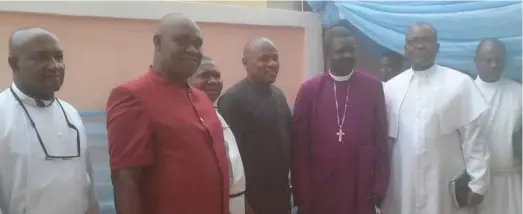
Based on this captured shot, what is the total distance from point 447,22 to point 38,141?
2.84 m

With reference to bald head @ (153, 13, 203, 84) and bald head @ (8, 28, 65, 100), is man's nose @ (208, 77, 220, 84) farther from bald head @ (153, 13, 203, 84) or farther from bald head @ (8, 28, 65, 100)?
bald head @ (8, 28, 65, 100)

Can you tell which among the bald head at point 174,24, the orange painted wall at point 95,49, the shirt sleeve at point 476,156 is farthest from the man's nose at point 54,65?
the shirt sleeve at point 476,156

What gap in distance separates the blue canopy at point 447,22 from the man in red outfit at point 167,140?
2329 mm

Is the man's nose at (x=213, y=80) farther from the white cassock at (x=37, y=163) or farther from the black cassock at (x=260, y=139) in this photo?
the white cassock at (x=37, y=163)

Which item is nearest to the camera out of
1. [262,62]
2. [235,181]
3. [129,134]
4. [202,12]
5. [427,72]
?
[129,134]

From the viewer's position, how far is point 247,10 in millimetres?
4238

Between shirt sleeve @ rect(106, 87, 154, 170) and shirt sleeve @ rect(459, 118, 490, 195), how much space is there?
6.40ft

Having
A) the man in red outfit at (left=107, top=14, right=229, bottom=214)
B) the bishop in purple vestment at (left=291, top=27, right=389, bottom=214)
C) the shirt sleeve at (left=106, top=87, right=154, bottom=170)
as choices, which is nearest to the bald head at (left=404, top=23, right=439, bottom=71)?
the bishop in purple vestment at (left=291, top=27, right=389, bottom=214)

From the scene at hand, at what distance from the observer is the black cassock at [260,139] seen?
296 cm

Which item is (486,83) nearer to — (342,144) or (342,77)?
(342,77)

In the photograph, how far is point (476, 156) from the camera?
131 inches

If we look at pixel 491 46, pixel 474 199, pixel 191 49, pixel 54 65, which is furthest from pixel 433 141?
pixel 54 65

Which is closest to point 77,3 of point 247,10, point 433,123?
point 247,10

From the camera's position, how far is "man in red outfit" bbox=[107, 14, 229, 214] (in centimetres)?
206
